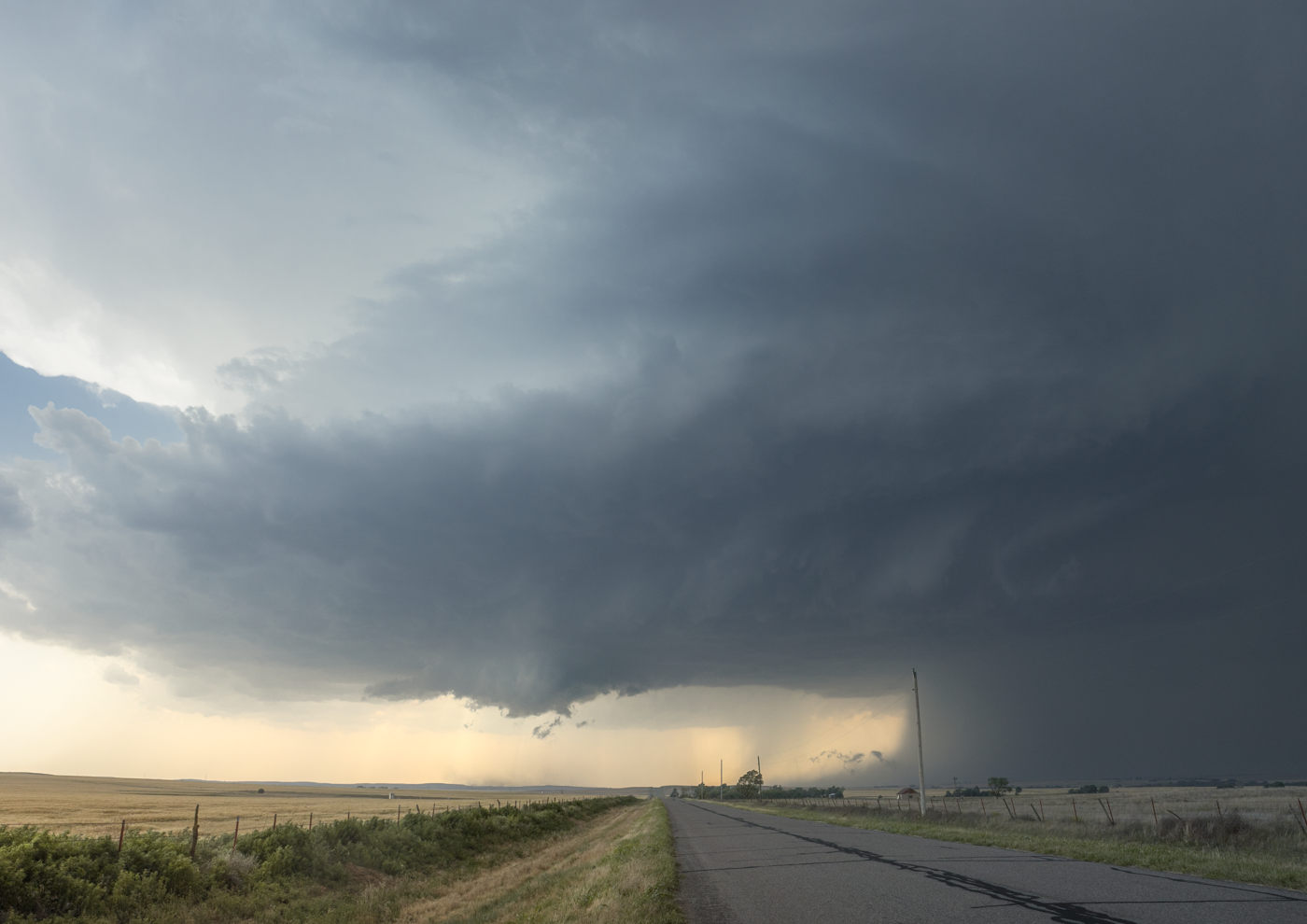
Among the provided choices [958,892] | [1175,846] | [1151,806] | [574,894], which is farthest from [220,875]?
[1151,806]

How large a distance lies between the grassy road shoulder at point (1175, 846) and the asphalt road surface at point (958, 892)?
113 centimetres

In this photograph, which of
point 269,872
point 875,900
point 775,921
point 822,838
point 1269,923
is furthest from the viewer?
point 822,838

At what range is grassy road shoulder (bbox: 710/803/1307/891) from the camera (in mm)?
16297

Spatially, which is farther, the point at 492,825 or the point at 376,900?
the point at 492,825

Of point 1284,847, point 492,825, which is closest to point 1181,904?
point 1284,847

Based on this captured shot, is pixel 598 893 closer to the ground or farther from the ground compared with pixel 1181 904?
closer to the ground

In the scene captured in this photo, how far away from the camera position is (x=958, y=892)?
13734 mm

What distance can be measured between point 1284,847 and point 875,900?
65.3ft

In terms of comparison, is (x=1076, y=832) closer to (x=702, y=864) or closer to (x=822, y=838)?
(x=822, y=838)

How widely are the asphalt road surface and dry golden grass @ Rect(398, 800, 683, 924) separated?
2.46 feet

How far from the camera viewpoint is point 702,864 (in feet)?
74.6

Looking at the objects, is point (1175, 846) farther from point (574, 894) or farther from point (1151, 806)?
point (1151, 806)

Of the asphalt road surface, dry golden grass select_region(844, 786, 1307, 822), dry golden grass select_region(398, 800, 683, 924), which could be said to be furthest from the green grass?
dry golden grass select_region(844, 786, 1307, 822)

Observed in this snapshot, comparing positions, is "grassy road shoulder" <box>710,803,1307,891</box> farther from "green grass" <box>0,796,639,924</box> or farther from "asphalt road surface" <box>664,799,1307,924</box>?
"green grass" <box>0,796,639,924</box>
